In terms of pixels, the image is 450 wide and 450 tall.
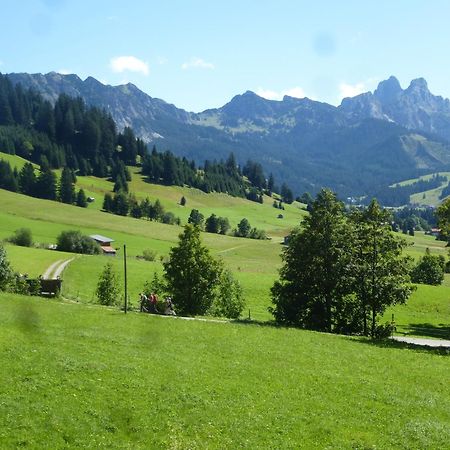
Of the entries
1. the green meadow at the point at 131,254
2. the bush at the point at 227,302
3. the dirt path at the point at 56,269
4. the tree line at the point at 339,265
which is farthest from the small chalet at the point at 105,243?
the tree line at the point at 339,265

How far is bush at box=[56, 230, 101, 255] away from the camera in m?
123

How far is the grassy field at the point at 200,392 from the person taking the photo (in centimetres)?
2300

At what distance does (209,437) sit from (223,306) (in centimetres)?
4808

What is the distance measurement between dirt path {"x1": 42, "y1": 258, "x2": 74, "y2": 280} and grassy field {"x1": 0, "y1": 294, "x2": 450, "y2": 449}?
4636 centimetres

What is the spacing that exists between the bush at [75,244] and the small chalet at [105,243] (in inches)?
242

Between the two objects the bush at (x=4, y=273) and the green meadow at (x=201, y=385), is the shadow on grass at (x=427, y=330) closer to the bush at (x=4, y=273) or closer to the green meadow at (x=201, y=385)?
the green meadow at (x=201, y=385)

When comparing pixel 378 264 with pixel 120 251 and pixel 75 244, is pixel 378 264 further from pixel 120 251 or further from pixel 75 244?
pixel 120 251

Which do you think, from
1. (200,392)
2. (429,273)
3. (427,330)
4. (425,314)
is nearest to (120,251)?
(429,273)

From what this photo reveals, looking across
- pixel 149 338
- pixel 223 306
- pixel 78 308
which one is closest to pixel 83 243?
pixel 223 306

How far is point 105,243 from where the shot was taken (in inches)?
5458

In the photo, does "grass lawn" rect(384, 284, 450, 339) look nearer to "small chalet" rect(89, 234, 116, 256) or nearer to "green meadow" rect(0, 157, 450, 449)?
"green meadow" rect(0, 157, 450, 449)

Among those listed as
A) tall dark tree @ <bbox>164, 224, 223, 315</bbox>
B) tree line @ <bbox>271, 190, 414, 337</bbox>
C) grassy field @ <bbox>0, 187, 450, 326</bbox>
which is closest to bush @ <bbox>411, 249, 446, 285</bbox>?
grassy field @ <bbox>0, 187, 450, 326</bbox>

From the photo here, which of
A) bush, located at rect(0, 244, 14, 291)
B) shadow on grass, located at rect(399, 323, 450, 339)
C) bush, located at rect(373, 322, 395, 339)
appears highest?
bush, located at rect(0, 244, 14, 291)

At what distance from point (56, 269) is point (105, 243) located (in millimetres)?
46441
